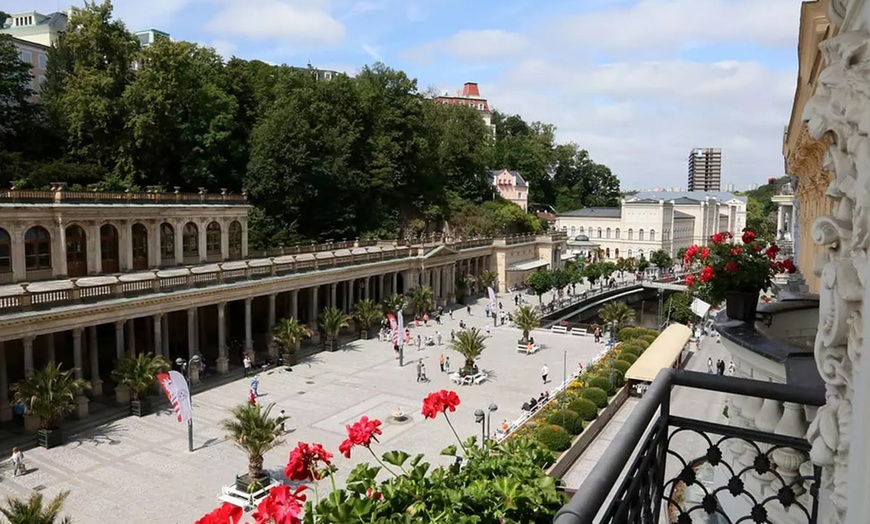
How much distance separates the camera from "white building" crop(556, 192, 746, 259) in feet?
325

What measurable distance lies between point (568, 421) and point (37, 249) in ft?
86.4

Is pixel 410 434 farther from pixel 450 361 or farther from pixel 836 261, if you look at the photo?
pixel 836 261

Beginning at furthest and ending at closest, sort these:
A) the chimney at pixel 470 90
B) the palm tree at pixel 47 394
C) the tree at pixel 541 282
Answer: the chimney at pixel 470 90 → the tree at pixel 541 282 → the palm tree at pixel 47 394

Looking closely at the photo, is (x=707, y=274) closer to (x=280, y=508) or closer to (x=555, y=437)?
(x=280, y=508)

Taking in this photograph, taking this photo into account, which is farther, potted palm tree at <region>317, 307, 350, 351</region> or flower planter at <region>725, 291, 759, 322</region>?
potted palm tree at <region>317, 307, 350, 351</region>

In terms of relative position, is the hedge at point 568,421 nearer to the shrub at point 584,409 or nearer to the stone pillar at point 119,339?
the shrub at point 584,409

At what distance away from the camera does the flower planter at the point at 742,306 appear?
10.1 metres

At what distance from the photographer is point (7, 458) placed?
883 inches

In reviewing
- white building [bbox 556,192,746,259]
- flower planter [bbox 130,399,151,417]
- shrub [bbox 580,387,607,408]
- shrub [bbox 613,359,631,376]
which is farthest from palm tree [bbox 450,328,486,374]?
white building [bbox 556,192,746,259]

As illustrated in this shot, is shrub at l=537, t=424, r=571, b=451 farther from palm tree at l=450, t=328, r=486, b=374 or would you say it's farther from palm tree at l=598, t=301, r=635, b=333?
palm tree at l=598, t=301, r=635, b=333

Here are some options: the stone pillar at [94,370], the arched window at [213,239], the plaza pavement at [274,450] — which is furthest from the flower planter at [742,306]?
the arched window at [213,239]

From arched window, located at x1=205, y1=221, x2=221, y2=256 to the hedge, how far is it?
1057 inches

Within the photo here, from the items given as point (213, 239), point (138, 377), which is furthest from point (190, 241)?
point (138, 377)

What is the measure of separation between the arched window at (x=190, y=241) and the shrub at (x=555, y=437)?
87.8 feet
